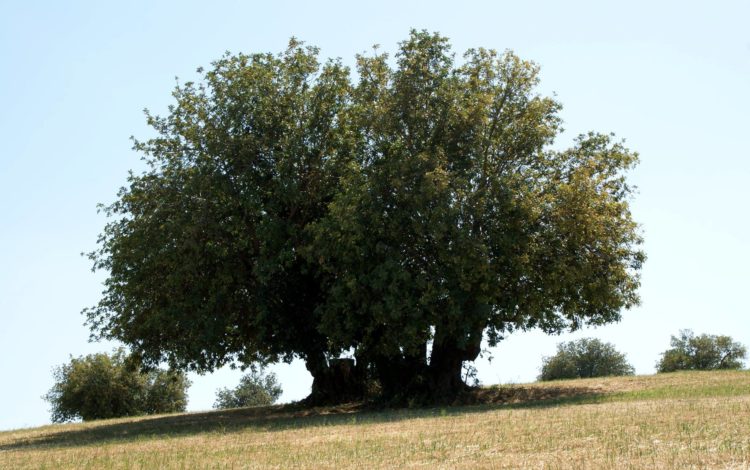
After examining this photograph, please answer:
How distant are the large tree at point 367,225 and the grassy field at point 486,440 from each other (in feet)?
13.0

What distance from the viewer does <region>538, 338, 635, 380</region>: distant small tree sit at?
69875 mm

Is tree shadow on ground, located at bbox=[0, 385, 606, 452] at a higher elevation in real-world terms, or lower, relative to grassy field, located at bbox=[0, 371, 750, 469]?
higher

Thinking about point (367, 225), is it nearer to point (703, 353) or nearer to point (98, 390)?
point (98, 390)

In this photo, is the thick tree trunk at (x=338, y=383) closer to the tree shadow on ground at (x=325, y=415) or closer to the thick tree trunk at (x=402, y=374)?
the tree shadow on ground at (x=325, y=415)

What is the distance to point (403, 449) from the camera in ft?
57.7

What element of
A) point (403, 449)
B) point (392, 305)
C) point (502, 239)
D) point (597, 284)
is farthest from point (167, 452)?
point (597, 284)

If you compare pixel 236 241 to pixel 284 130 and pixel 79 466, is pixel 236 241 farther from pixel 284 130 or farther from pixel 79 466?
pixel 79 466

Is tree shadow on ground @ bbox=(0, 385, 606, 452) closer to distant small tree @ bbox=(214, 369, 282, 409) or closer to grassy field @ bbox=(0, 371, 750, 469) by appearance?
grassy field @ bbox=(0, 371, 750, 469)

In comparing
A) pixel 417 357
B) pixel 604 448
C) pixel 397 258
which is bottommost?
pixel 604 448

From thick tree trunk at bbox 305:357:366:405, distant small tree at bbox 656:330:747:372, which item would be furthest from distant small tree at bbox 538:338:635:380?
thick tree trunk at bbox 305:357:366:405

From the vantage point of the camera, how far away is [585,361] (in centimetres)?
7062

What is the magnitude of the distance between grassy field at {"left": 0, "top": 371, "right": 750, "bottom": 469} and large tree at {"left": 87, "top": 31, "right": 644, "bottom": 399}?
3.97 metres

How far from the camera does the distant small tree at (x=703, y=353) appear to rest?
6372 centimetres

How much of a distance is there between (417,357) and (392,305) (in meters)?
6.71
